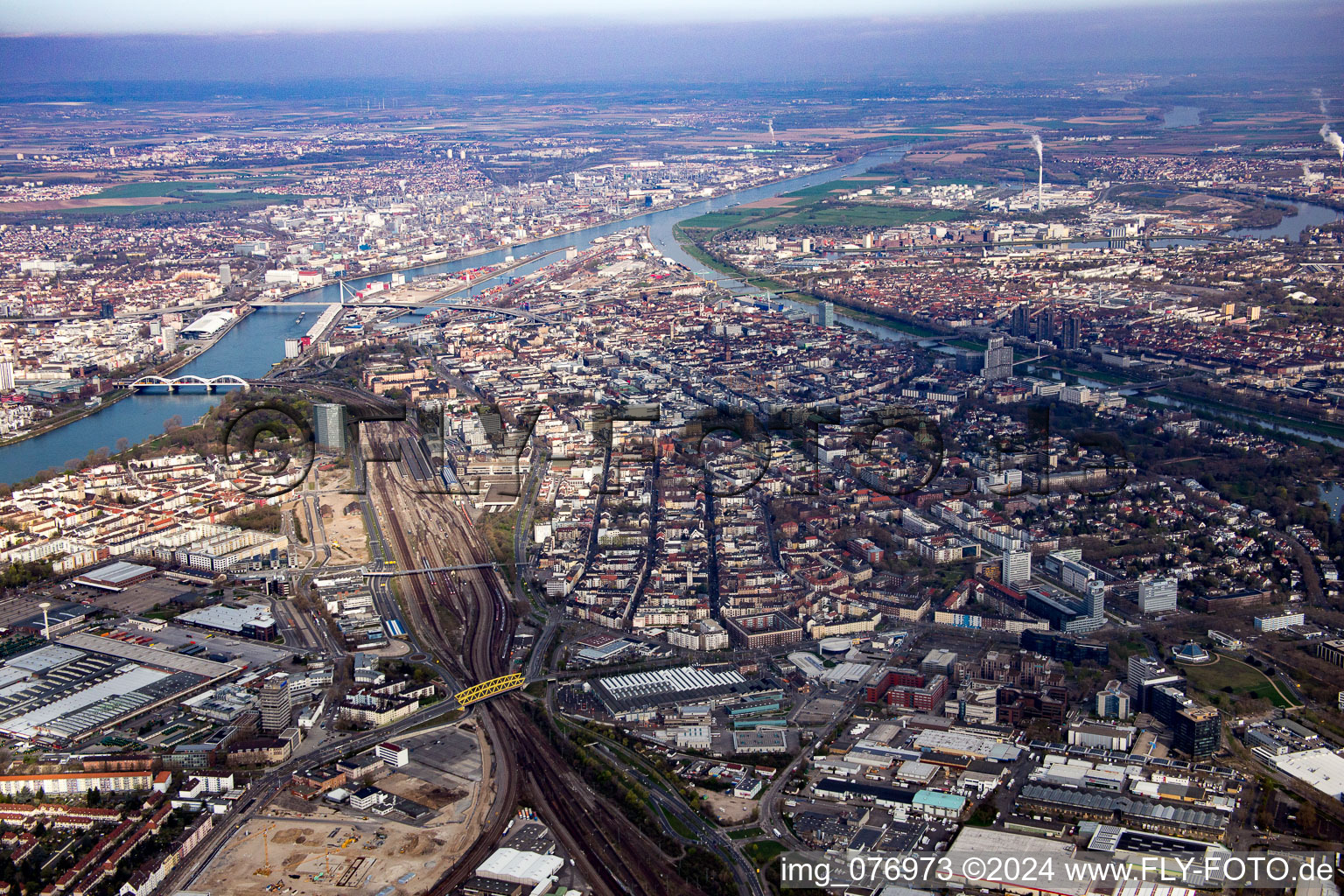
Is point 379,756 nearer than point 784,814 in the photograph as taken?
No

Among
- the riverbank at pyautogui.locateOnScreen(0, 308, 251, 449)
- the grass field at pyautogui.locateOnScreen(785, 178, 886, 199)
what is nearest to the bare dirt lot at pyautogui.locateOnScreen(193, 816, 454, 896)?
the riverbank at pyautogui.locateOnScreen(0, 308, 251, 449)

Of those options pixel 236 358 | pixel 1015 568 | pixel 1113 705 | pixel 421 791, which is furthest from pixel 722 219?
pixel 421 791

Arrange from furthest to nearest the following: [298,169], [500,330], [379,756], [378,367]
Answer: [298,169] < [500,330] < [378,367] < [379,756]

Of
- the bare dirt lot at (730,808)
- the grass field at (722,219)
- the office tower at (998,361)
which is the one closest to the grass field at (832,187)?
the grass field at (722,219)

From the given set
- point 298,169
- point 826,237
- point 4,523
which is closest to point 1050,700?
point 4,523

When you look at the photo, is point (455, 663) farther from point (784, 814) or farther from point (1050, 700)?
point (1050, 700)

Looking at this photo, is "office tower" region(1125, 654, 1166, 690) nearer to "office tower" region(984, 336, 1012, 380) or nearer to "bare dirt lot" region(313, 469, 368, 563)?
"bare dirt lot" region(313, 469, 368, 563)
